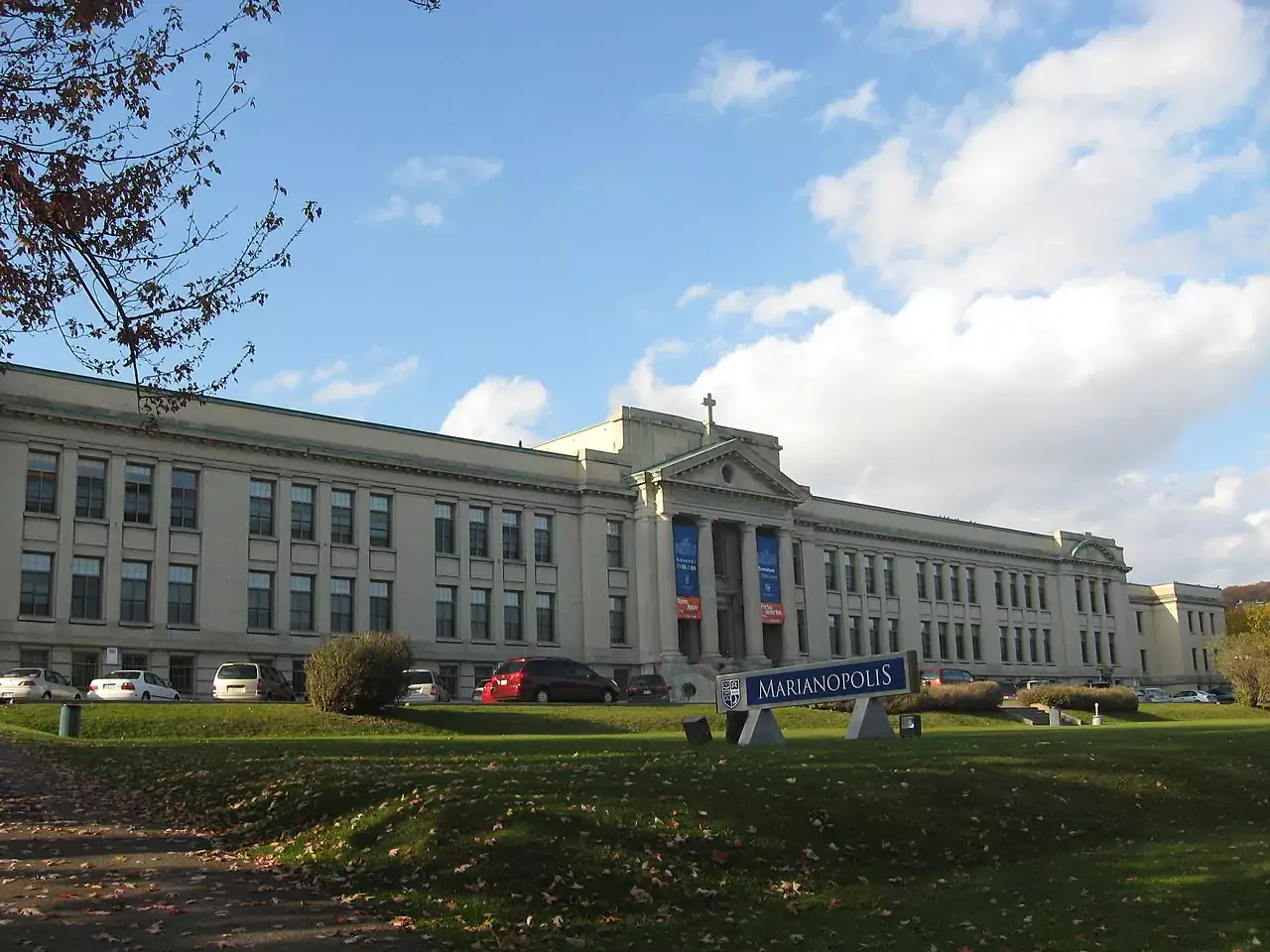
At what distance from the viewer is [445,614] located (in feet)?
202

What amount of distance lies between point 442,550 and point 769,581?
69.1 feet

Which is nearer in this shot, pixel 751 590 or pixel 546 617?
pixel 546 617

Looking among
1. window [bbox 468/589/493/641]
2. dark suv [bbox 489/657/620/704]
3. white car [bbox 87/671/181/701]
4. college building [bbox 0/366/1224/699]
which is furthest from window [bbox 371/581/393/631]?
white car [bbox 87/671/181/701]

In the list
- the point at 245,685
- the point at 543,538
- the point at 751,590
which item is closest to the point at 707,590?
the point at 751,590

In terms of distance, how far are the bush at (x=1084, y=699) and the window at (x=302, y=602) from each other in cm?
3152

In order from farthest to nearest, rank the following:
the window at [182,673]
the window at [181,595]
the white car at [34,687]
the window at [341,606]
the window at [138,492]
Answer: the window at [341,606] → the window at [181,595] → the window at [182,673] → the window at [138,492] → the white car at [34,687]

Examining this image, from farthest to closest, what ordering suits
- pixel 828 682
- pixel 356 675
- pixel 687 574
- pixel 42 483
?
pixel 687 574, pixel 42 483, pixel 356 675, pixel 828 682

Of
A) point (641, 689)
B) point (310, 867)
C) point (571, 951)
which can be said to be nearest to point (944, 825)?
point (571, 951)

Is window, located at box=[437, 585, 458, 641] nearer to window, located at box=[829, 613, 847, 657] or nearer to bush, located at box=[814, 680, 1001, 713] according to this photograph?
bush, located at box=[814, 680, 1001, 713]

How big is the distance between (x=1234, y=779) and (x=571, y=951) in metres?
14.6

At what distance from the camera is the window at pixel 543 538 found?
6600 centimetres

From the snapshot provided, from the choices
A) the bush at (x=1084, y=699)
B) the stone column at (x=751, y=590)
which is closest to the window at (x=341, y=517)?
the stone column at (x=751, y=590)

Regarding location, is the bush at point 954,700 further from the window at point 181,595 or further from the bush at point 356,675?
the window at point 181,595

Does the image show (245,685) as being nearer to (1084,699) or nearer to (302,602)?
(302,602)
